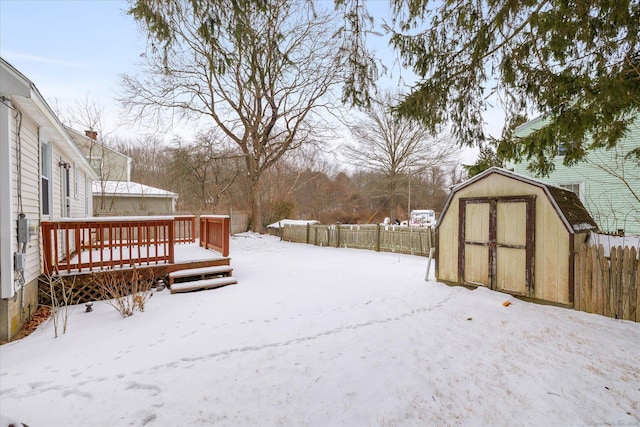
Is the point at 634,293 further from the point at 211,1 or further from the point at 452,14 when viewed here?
the point at 211,1

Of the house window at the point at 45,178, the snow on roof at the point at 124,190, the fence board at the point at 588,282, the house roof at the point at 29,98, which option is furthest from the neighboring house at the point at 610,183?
the snow on roof at the point at 124,190

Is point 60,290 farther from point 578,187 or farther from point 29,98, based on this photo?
point 578,187

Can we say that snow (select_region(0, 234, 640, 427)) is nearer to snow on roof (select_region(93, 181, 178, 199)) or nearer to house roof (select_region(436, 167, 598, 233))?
house roof (select_region(436, 167, 598, 233))

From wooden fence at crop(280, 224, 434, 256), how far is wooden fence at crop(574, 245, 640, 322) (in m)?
6.36

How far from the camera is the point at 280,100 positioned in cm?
1590

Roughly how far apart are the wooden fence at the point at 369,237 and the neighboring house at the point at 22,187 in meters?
10.4

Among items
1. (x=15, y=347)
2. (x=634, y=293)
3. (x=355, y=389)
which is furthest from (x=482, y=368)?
(x=15, y=347)

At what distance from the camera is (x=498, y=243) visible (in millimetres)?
5938

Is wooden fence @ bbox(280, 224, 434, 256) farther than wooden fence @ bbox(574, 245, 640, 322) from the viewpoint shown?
Yes

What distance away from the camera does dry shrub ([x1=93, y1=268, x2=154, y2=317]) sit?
494 centimetres

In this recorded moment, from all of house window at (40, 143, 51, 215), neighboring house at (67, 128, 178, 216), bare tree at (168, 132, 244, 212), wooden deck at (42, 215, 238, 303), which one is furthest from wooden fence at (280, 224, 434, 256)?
house window at (40, 143, 51, 215)

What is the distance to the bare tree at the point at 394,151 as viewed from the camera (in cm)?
2305

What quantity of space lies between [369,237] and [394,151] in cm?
1253

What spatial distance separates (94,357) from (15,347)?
1.28 m
